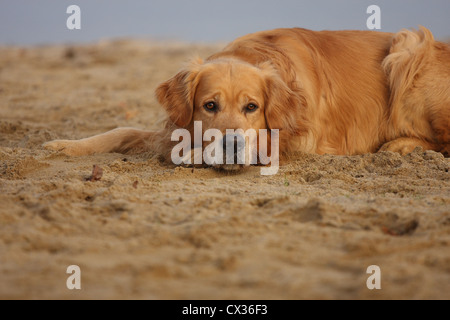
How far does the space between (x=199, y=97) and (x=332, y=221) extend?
190cm

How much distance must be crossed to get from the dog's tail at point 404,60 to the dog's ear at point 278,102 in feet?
3.53

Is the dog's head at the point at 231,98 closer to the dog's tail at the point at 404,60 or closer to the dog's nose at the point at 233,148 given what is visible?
the dog's nose at the point at 233,148

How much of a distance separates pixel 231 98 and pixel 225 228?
66.6 inches

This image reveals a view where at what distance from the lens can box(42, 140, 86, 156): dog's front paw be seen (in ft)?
15.0

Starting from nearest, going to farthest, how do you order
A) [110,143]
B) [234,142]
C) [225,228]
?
[225,228], [234,142], [110,143]

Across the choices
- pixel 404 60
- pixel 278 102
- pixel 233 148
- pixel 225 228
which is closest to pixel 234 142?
pixel 233 148

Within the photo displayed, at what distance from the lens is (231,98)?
392cm

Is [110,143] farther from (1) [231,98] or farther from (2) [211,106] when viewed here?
(1) [231,98]

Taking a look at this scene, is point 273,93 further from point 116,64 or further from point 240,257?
point 116,64

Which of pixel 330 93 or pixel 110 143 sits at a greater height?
pixel 330 93

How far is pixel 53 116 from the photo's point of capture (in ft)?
22.1

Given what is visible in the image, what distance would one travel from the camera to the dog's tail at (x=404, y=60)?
4.67 m

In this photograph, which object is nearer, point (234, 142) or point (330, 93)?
point (234, 142)

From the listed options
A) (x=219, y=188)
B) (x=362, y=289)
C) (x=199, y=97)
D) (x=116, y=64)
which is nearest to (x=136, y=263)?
(x=362, y=289)
